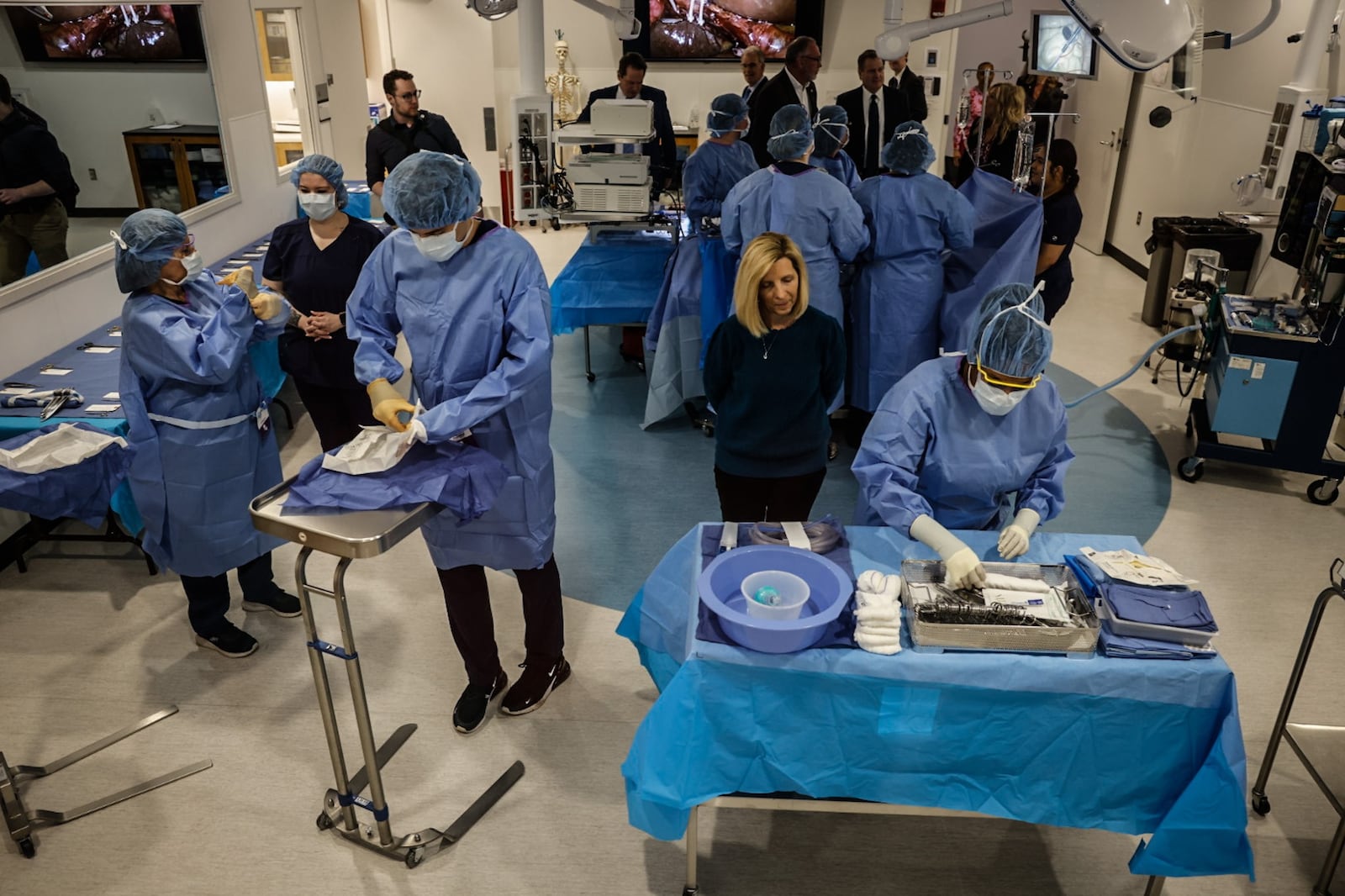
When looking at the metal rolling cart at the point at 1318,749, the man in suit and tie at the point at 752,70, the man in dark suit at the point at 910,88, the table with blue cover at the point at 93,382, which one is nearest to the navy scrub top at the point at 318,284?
the table with blue cover at the point at 93,382

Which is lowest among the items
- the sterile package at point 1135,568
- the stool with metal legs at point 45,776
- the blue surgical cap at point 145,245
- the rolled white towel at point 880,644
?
the stool with metal legs at point 45,776

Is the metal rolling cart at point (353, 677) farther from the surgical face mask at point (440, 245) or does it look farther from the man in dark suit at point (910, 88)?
the man in dark suit at point (910, 88)

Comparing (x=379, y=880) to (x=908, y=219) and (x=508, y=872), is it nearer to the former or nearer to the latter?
(x=508, y=872)

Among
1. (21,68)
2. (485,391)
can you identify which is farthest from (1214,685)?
(21,68)

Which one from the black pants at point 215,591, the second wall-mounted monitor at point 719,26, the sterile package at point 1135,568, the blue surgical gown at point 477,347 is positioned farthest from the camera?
the second wall-mounted monitor at point 719,26

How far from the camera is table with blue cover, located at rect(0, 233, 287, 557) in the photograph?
322 centimetres

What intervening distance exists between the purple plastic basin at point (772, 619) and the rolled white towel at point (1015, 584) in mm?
305

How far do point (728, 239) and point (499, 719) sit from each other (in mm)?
2260

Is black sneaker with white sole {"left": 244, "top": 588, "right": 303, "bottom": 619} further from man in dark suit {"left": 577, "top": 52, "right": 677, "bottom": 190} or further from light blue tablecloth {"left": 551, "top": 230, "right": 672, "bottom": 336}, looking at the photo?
man in dark suit {"left": 577, "top": 52, "right": 677, "bottom": 190}

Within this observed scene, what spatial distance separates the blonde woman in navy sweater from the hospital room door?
18.5ft

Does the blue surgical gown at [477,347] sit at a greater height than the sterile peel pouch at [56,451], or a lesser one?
greater

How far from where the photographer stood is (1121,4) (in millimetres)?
2127

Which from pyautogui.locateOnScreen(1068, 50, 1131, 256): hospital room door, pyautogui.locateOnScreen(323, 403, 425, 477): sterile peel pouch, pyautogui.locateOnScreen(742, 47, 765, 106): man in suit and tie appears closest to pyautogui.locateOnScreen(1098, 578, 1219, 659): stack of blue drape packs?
pyautogui.locateOnScreen(323, 403, 425, 477): sterile peel pouch

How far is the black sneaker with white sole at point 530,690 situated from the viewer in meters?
2.86
